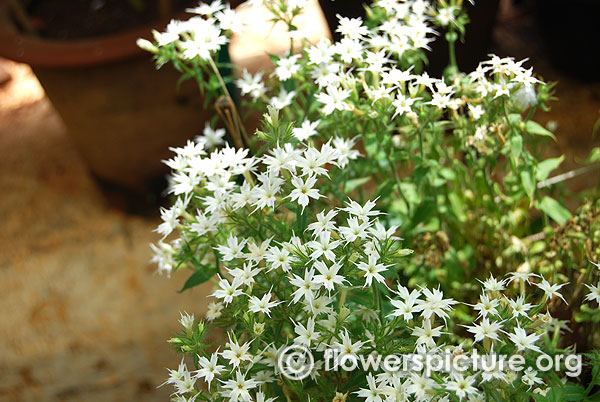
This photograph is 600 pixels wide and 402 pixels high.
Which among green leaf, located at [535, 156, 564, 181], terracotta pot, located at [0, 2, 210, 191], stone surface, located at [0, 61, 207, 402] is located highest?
green leaf, located at [535, 156, 564, 181]

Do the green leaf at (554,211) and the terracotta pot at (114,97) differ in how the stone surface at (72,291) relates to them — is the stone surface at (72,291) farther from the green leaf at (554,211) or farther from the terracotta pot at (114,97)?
the green leaf at (554,211)

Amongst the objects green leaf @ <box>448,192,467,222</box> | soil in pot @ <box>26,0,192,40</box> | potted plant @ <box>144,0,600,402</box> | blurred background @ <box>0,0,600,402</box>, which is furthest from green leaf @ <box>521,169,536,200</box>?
soil in pot @ <box>26,0,192,40</box>

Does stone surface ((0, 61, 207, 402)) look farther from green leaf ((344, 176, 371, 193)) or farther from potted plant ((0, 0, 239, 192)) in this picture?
green leaf ((344, 176, 371, 193))

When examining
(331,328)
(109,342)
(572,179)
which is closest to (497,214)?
(572,179)

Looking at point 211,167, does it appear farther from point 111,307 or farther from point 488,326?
point 111,307

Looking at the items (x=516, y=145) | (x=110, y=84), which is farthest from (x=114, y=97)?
(x=516, y=145)

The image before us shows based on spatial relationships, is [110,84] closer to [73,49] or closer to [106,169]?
[73,49]
